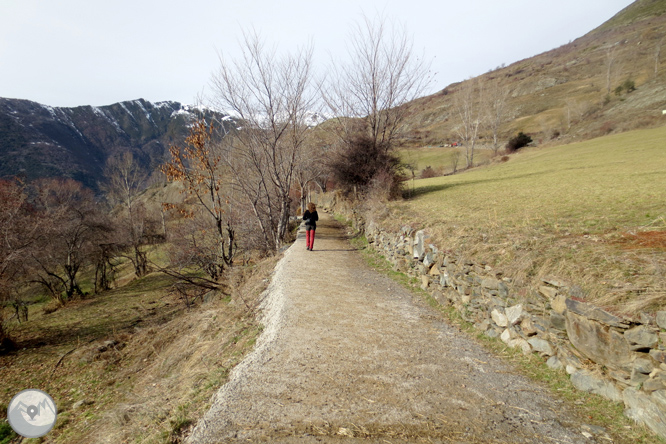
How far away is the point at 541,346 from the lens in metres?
4.12

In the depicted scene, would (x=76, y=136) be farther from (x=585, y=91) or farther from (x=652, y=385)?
(x=585, y=91)

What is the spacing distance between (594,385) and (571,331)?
57 cm

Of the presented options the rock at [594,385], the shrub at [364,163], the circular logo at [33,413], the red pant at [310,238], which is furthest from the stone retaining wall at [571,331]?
the shrub at [364,163]

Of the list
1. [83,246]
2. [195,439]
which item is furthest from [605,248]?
[83,246]

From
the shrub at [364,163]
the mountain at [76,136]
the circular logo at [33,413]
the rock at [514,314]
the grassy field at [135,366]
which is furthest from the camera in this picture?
the mountain at [76,136]

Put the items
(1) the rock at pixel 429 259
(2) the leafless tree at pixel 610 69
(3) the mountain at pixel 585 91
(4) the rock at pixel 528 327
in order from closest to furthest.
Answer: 1. (4) the rock at pixel 528 327
2. (1) the rock at pixel 429 259
3. (3) the mountain at pixel 585 91
4. (2) the leafless tree at pixel 610 69

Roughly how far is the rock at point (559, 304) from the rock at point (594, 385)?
682mm

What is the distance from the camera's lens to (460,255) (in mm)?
5973

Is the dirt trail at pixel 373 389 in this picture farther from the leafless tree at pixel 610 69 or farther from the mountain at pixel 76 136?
the leafless tree at pixel 610 69

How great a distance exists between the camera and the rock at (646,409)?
Result: 2.71 meters

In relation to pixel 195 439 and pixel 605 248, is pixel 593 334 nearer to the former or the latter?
pixel 605 248

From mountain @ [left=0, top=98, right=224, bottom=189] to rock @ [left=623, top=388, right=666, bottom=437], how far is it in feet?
191

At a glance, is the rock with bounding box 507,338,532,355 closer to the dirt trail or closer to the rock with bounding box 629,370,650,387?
the dirt trail

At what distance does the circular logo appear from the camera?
3.26 meters
